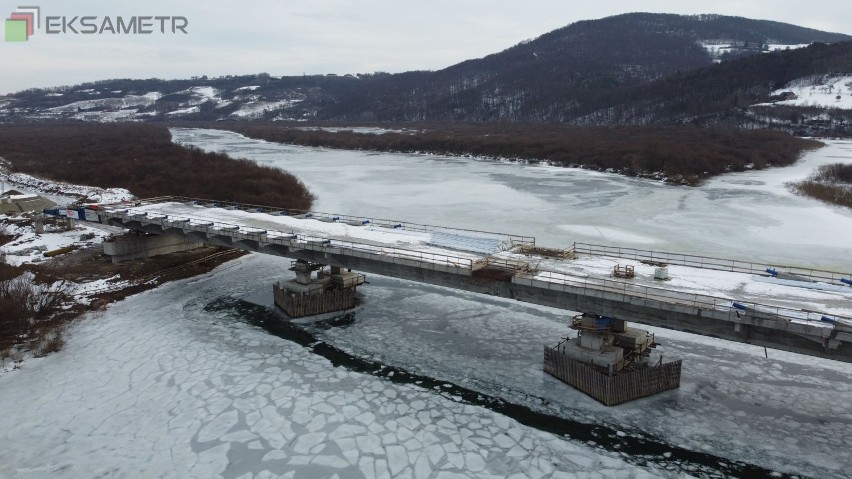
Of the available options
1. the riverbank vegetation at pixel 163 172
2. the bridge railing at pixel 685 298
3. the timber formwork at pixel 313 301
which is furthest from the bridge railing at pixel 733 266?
the riverbank vegetation at pixel 163 172

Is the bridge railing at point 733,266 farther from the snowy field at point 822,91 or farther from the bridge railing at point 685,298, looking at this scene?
the snowy field at point 822,91

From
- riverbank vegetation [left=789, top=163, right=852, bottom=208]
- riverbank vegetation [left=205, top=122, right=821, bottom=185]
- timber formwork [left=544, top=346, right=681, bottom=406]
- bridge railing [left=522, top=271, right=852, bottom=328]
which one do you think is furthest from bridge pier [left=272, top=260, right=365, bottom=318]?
riverbank vegetation [left=205, top=122, right=821, bottom=185]

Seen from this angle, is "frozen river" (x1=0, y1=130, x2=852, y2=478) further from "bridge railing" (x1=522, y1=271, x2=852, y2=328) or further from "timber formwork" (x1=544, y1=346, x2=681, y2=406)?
"bridge railing" (x1=522, y1=271, x2=852, y2=328)

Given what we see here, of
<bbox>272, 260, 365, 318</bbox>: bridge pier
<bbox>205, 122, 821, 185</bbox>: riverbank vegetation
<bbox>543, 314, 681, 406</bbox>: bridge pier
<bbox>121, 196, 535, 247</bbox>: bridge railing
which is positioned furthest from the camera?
<bbox>205, 122, 821, 185</bbox>: riverbank vegetation

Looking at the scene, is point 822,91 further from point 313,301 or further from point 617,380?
point 313,301

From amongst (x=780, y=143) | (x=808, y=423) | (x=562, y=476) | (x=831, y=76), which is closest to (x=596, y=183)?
(x=780, y=143)

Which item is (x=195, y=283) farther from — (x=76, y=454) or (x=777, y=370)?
(x=777, y=370)
